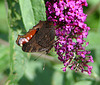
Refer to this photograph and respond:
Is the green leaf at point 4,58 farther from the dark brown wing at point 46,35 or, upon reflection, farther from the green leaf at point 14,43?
the dark brown wing at point 46,35

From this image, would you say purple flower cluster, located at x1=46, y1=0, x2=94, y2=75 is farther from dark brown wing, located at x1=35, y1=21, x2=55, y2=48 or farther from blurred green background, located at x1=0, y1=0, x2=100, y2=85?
blurred green background, located at x1=0, y1=0, x2=100, y2=85

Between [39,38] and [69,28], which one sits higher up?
[69,28]

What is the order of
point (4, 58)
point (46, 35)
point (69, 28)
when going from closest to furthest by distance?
point (69, 28) < point (46, 35) < point (4, 58)

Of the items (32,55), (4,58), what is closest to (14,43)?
(4,58)

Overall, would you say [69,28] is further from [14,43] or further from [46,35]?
[14,43]

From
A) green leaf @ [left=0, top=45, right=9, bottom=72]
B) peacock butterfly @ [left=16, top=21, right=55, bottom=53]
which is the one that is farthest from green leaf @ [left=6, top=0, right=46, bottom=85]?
green leaf @ [left=0, top=45, right=9, bottom=72]

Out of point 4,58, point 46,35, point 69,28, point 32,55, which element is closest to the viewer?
point 69,28

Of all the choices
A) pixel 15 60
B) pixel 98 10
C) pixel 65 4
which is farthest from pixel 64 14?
pixel 98 10
